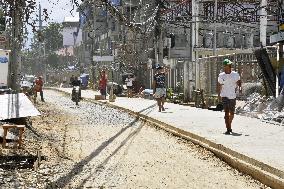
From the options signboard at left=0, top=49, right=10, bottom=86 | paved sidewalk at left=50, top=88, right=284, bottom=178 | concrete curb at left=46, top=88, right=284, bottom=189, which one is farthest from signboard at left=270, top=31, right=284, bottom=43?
signboard at left=0, top=49, right=10, bottom=86

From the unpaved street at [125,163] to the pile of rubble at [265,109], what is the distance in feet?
11.6

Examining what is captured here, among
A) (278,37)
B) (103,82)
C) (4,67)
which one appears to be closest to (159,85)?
(278,37)

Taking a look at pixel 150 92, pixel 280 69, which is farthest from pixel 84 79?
pixel 280 69

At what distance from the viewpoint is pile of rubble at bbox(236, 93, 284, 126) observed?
16891 millimetres

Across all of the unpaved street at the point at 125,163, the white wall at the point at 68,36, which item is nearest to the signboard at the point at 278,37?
the unpaved street at the point at 125,163

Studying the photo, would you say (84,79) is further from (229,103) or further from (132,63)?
(229,103)

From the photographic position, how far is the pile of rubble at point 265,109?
55.4ft

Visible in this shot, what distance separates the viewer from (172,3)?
1902 inches

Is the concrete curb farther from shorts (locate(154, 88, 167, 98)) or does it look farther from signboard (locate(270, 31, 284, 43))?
shorts (locate(154, 88, 167, 98))

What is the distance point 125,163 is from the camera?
32.4ft

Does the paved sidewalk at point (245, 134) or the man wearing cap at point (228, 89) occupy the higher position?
the man wearing cap at point (228, 89)

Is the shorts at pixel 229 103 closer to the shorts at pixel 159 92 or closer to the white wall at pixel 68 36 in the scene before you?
the shorts at pixel 159 92

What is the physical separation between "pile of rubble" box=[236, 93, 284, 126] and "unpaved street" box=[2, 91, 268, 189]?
3539mm

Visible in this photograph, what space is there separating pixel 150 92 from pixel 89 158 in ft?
92.1
